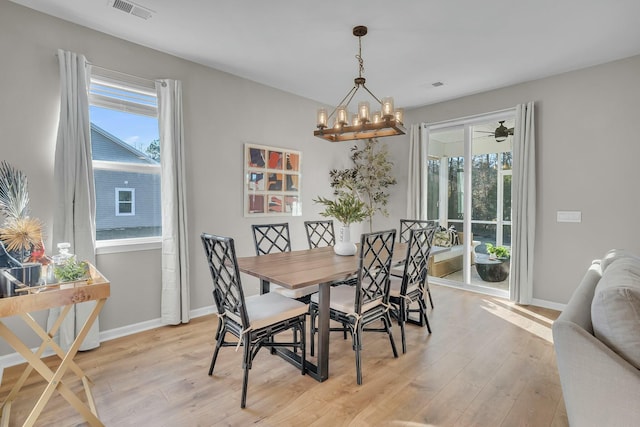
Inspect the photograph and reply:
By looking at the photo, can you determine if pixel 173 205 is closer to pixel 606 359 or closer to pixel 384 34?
pixel 384 34

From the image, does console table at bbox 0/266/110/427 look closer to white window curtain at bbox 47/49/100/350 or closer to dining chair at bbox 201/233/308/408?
dining chair at bbox 201/233/308/408

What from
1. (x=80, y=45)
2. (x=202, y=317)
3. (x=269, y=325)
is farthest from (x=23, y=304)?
(x=80, y=45)

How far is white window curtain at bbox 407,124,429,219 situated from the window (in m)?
3.64

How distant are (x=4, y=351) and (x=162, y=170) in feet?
6.18

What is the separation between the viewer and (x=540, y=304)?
3924 mm

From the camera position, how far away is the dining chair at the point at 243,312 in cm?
199

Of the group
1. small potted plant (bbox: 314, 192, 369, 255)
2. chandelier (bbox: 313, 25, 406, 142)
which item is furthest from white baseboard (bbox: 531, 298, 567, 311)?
chandelier (bbox: 313, 25, 406, 142)

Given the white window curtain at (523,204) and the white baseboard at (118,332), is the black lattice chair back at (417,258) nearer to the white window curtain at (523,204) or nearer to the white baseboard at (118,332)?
the white window curtain at (523,204)

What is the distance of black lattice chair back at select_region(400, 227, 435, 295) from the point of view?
271 centimetres

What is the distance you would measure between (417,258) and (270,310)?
141 cm

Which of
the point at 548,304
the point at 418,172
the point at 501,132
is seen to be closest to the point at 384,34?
the point at 501,132

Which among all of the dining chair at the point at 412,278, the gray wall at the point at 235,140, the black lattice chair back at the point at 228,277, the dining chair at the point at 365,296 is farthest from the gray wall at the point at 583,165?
the black lattice chair back at the point at 228,277

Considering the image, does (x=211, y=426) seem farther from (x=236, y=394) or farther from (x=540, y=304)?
(x=540, y=304)

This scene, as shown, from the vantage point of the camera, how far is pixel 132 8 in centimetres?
248
